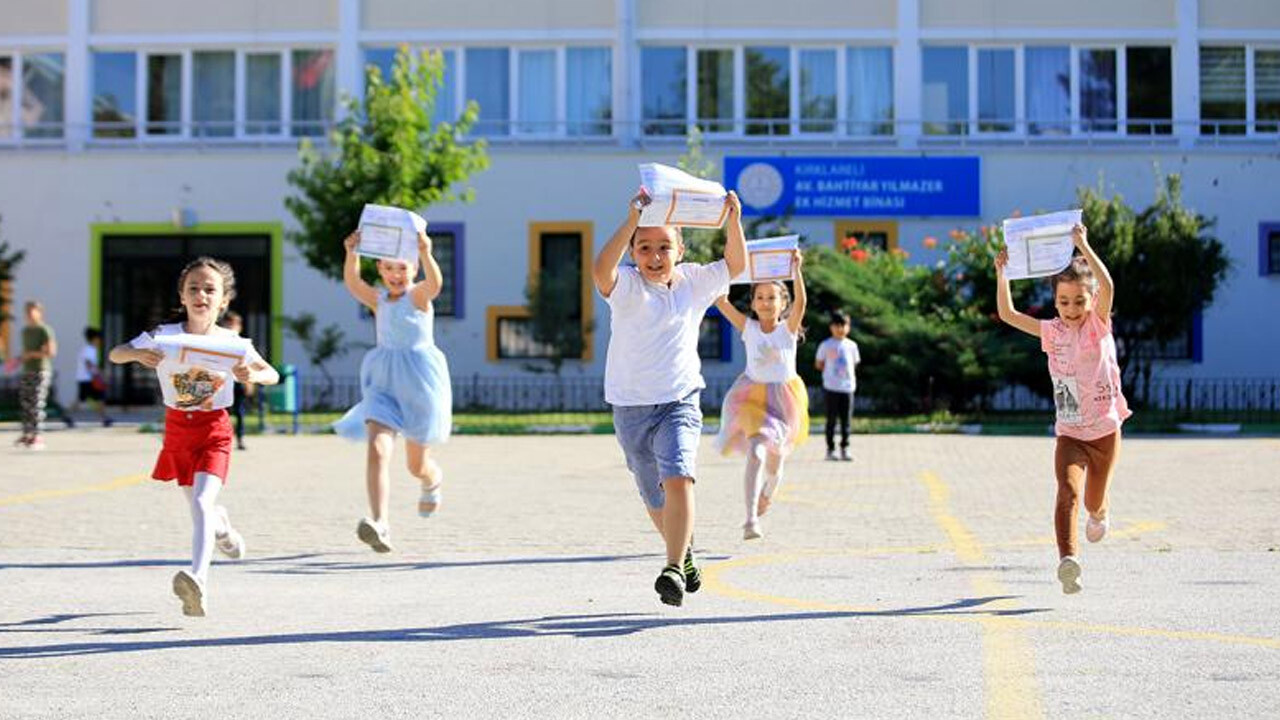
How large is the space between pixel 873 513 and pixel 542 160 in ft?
70.8

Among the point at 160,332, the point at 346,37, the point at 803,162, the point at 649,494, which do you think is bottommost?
the point at 649,494

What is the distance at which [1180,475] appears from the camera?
58.4 ft

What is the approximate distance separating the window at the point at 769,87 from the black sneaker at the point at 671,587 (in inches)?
1099

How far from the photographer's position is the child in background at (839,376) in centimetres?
2081

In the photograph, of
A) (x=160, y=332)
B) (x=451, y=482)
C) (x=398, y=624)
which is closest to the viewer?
(x=398, y=624)

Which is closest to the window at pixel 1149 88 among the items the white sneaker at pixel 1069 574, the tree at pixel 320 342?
the tree at pixel 320 342

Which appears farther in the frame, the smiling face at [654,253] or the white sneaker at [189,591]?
the smiling face at [654,253]

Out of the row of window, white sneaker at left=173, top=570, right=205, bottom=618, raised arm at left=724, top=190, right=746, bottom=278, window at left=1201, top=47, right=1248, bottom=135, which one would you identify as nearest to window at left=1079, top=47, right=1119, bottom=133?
the row of window

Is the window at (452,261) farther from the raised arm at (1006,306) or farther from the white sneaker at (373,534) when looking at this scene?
the raised arm at (1006,306)

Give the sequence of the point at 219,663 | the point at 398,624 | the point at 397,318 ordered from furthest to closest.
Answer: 1. the point at 397,318
2. the point at 398,624
3. the point at 219,663

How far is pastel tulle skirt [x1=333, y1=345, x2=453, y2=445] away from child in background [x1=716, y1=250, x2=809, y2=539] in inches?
77.5

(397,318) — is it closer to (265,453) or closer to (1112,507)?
(1112,507)

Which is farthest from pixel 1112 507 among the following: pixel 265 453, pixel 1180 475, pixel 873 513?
pixel 265 453

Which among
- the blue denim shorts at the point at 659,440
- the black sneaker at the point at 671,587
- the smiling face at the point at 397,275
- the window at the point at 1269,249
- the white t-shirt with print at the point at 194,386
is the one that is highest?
the window at the point at 1269,249
